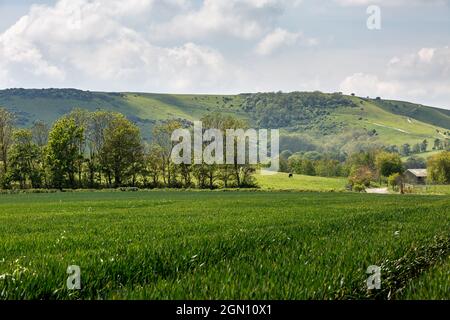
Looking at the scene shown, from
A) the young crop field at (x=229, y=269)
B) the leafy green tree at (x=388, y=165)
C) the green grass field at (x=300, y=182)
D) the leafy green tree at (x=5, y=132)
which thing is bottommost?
the green grass field at (x=300, y=182)

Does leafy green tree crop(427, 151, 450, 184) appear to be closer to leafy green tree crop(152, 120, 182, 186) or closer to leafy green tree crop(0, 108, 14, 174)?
leafy green tree crop(152, 120, 182, 186)

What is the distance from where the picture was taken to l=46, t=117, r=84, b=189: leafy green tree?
300 ft

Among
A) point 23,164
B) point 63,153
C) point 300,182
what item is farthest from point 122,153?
point 300,182

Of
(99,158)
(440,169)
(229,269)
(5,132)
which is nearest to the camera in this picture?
(229,269)

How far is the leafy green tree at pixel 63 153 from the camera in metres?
91.6

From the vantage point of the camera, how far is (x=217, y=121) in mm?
106688

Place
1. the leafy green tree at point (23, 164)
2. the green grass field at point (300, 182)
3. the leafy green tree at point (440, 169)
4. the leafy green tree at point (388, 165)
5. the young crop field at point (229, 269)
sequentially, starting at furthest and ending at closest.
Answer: the leafy green tree at point (388, 165) → the leafy green tree at point (440, 169) → the green grass field at point (300, 182) → the leafy green tree at point (23, 164) → the young crop field at point (229, 269)

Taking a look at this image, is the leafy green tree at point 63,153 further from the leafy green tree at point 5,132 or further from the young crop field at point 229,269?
the young crop field at point 229,269

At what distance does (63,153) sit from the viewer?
92812mm

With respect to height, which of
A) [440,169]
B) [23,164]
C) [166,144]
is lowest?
[440,169]

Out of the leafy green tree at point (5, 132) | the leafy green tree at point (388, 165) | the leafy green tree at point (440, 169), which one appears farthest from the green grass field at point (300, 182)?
the leafy green tree at point (5, 132)

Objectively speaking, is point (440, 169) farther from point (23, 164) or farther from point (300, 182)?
point (23, 164)

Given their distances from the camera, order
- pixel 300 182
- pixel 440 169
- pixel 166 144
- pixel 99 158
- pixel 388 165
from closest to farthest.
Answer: pixel 99 158 < pixel 166 144 < pixel 300 182 < pixel 440 169 < pixel 388 165
